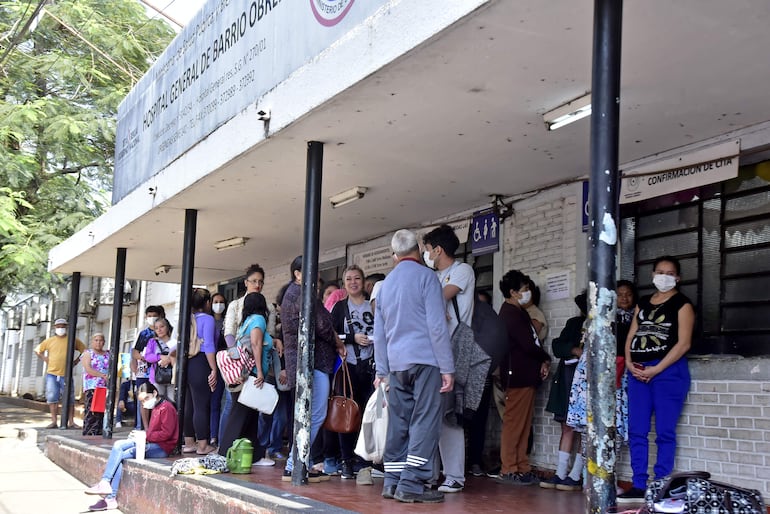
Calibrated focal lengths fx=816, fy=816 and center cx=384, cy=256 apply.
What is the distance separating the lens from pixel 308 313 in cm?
659

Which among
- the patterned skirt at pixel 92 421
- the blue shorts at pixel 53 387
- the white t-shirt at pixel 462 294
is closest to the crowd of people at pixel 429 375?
the white t-shirt at pixel 462 294

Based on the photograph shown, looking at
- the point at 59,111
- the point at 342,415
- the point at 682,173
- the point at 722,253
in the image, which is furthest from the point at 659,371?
the point at 59,111

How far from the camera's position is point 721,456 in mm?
5984

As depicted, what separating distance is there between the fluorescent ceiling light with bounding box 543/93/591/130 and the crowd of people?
1098mm

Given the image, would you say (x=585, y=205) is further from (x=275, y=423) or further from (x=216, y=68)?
(x=216, y=68)

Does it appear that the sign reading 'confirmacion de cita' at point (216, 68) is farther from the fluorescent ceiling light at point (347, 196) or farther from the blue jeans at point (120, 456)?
the blue jeans at point (120, 456)

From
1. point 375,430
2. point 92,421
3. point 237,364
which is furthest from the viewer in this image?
point 92,421

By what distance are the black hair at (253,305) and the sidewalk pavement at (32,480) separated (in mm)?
2846

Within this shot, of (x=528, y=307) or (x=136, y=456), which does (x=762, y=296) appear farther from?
(x=136, y=456)

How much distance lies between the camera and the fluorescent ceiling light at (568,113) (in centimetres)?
566

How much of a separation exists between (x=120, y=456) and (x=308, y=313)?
362cm

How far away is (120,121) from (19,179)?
4134mm

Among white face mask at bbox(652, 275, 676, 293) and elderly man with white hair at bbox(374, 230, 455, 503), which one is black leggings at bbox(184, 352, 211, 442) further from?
white face mask at bbox(652, 275, 676, 293)

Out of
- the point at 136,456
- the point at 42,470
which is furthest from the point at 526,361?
the point at 42,470
